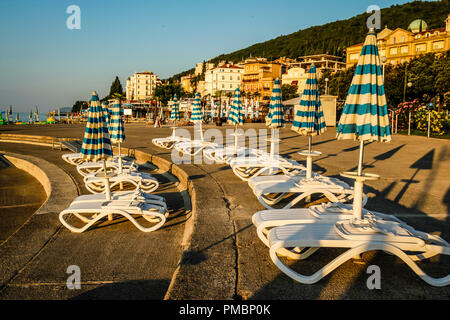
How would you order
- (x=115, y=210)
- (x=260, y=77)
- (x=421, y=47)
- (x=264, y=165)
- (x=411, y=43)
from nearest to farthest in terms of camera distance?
1. (x=115, y=210)
2. (x=264, y=165)
3. (x=421, y=47)
4. (x=411, y=43)
5. (x=260, y=77)

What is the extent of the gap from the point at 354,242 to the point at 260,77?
372 feet

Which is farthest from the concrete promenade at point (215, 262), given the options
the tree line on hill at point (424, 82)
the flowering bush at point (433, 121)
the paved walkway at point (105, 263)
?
the tree line on hill at point (424, 82)

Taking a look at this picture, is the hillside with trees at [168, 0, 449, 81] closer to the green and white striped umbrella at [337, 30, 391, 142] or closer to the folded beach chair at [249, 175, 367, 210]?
the folded beach chair at [249, 175, 367, 210]

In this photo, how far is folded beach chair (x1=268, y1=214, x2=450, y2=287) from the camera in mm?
2969

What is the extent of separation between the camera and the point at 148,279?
3.72m

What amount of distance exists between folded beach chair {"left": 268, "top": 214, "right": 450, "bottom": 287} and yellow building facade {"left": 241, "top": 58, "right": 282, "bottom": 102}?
350 feet

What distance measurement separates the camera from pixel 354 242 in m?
3.12

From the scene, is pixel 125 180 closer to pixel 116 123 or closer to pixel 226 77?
pixel 116 123

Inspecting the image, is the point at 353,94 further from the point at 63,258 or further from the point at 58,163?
the point at 58,163

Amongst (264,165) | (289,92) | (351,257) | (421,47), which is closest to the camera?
(351,257)

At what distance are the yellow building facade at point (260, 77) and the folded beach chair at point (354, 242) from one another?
106766 millimetres

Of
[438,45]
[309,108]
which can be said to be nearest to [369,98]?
[309,108]
